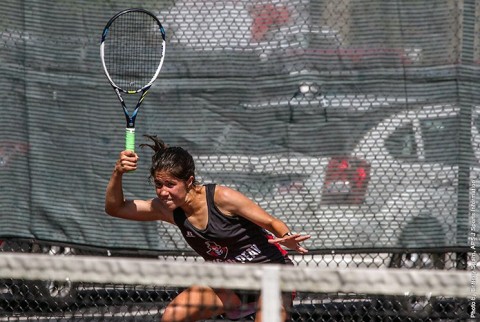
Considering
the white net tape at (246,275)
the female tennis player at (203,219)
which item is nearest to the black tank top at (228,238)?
the female tennis player at (203,219)

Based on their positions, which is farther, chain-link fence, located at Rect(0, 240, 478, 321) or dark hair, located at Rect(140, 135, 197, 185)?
chain-link fence, located at Rect(0, 240, 478, 321)

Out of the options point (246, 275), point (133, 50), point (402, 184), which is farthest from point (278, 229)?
point (133, 50)

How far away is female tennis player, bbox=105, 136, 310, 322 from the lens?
14.9 ft

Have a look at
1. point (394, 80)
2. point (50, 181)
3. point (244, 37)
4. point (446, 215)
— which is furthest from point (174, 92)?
point (446, 215)

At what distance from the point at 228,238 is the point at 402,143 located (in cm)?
171

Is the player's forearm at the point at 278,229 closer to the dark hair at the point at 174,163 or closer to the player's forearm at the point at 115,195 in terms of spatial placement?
the dark hair at the point at 174,163

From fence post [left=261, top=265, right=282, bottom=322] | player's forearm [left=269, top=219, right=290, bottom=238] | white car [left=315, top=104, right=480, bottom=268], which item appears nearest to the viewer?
fence post [left=261, top=265, right=282, bottom=322]

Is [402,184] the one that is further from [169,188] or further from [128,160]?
[128,160]

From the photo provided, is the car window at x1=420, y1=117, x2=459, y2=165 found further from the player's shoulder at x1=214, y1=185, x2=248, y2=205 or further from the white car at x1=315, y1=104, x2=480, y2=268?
the player's shoulder at x1=214, y1=185, x2=248, y2=205

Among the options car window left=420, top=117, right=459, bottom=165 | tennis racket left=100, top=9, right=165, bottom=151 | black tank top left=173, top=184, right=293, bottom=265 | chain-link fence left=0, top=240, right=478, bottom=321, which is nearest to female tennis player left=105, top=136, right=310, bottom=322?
black tank top left=173, top=184, right=293, bottom=265

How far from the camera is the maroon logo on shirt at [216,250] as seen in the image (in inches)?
185

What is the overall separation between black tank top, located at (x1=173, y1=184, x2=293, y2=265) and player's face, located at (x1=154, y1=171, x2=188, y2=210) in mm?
135

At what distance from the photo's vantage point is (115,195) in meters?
4.77

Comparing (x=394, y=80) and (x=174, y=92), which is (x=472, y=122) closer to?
(x=394, y=80)
